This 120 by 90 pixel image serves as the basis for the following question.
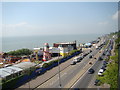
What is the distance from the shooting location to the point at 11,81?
10242 millimetres

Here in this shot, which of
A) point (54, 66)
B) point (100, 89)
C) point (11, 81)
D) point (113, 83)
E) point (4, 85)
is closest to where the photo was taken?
point (113, 83)

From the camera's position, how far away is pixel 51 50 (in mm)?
26969

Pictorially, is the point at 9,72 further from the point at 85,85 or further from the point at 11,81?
the point at 85,85

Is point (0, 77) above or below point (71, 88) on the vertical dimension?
above

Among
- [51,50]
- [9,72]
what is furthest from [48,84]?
[51,50]

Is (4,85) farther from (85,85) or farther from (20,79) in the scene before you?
(85,85)

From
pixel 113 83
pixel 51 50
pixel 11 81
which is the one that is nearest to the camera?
pixel 113 83

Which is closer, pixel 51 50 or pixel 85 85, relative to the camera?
pixel 85 85

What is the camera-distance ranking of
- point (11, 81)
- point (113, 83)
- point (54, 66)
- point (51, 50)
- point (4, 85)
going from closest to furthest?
point (113, 83) < point (4, 85) < point (11, 81) < point (54, 66) < point (51, 50)

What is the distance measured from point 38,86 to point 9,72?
289 centimetres

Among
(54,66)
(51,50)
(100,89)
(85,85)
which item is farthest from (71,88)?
(51,50)

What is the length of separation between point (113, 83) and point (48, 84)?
516cm

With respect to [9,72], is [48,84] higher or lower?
lower

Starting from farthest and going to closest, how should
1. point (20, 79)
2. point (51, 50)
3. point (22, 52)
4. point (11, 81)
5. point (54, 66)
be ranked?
1. point (22, 52)
2. point (51, 50)
3. point (54, 66)
4. point (20, 79)
5. point (11, 81)
